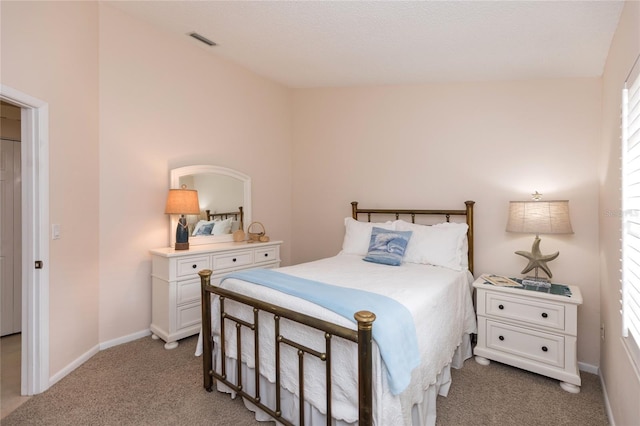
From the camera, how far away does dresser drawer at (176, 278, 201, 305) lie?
9.60 ft

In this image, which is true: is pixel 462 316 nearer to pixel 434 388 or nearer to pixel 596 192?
pixel 434 388

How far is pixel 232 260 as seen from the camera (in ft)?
11.0

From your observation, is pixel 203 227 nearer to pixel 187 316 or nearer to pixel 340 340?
pixel 187 316

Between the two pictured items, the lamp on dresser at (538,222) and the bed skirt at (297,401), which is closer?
Answer: the bed skirt at (297,401)

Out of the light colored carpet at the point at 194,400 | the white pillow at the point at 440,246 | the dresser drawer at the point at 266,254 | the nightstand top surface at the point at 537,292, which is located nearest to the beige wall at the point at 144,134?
the light colored carpet at the point at 194,400

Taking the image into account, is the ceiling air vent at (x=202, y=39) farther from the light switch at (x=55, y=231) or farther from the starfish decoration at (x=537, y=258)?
the starfish decoration at (x=537, y=258)

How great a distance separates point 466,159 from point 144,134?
3172 millimetres

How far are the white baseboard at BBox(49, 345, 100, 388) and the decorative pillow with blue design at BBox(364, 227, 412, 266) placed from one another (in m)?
2.51

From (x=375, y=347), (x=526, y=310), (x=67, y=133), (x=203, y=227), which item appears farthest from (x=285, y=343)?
(x=67, y=133)

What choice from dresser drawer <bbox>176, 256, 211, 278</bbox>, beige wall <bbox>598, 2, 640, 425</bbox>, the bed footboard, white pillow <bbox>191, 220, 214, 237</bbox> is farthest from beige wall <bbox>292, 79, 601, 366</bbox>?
the bed footboard

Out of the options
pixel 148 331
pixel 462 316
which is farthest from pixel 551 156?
pixel 148 331

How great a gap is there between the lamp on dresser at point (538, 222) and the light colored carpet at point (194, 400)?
79 centimetres

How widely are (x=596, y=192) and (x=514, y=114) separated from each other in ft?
3.04

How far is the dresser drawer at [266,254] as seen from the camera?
11.9 feet
